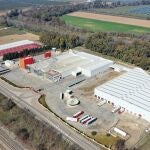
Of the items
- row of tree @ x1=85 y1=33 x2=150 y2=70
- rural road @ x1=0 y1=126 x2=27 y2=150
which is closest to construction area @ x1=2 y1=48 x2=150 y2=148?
row of tree @ x1=85 y1=33 x2=150 y2=70

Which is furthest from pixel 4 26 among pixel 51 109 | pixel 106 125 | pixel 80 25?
pixel 106 125

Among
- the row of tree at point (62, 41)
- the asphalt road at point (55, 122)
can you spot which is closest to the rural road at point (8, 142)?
the asphalt road at point (55, 122)

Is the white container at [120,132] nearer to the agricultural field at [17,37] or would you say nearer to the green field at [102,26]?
the agricultural field at [17,37]

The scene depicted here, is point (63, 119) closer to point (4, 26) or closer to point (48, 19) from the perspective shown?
point (4, 26)

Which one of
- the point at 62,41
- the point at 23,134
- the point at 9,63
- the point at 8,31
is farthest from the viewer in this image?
the point at 8,31

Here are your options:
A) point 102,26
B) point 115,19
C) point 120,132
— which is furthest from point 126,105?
point 115,19

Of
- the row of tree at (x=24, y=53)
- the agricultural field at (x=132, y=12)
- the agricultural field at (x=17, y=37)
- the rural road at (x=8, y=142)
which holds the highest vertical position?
the rural road at (x=8, y=142)

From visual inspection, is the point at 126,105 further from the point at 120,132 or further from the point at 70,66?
the point at 70,66
